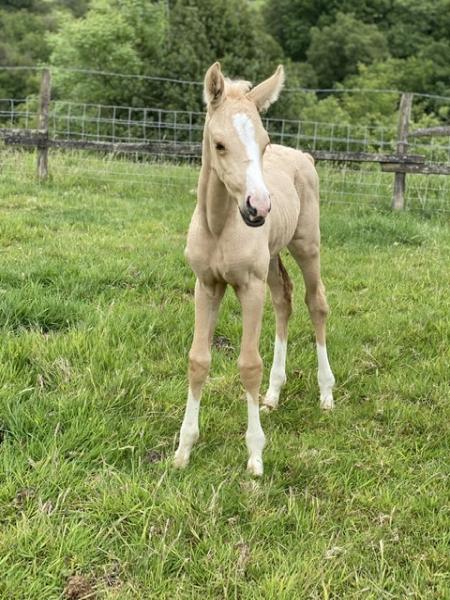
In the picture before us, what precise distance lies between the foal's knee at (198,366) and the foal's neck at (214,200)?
1.95 feet

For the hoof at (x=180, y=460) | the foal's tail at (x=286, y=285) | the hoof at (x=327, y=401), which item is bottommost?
the hoof at (x=327, y=401)

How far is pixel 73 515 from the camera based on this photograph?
230 centimetres

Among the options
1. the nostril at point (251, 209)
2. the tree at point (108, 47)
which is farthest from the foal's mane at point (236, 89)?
the tree at point (108, 47)

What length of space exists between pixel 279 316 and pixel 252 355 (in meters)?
0.97

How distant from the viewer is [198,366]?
9.43 feet

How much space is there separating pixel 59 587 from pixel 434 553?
4.61 feet

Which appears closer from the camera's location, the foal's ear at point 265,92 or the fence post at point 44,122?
the foal's ear at point 265,92

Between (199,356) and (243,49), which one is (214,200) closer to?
(199,356)

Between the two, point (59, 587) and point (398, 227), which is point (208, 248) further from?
point (398, 227)

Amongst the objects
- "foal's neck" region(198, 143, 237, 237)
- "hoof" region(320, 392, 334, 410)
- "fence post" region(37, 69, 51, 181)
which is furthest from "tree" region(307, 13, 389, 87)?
"foal's neck" region(198, 143, 237, 237)

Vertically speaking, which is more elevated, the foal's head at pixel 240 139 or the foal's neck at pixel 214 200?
the foal's head at pixel 240 139

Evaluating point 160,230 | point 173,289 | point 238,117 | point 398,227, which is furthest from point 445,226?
point 238,117

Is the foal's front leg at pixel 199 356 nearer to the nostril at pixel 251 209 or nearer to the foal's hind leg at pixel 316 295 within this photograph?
the nostril at pixel 251 209

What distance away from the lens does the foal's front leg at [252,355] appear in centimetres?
279
